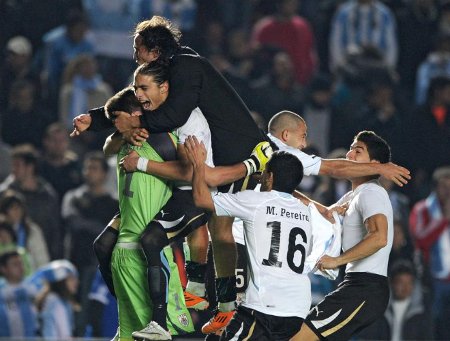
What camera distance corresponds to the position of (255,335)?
9062 mm

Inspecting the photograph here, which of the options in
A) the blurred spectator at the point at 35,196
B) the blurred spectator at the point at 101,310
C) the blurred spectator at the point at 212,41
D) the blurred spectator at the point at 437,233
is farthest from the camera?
the blurred spectator at the point at 212,41

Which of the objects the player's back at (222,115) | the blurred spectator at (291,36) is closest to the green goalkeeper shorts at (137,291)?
the player's back at (222,115)

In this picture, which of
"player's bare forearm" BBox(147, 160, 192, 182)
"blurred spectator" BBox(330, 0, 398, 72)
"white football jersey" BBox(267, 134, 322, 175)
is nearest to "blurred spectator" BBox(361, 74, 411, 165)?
"blurred spectator" BBox(330, 0, 398, 72)

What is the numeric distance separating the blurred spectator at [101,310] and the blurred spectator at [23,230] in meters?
0.71

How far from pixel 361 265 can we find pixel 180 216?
1.46 metres

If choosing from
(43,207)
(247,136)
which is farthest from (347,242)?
(43,207)

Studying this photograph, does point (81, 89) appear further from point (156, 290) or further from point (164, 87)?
point (156, 290)

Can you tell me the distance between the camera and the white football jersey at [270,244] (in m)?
9.00

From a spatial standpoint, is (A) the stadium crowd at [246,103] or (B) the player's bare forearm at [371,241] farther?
(A) the stadium crowd at [246,103]

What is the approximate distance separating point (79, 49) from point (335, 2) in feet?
10.2

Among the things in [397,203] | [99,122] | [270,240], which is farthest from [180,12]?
[270,240]

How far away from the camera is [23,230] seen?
1452 centimetres

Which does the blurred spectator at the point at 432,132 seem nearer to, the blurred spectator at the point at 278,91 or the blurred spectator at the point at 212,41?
the blurred spectator at the point at 278,91

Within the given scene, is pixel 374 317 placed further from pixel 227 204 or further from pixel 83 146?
pixel 83 146
